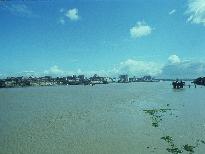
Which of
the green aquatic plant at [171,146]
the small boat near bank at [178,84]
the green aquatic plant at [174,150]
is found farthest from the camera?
the small boat near bank at [178,84]

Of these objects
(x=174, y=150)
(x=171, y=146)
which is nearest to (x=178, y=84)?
(x=171, y=146)

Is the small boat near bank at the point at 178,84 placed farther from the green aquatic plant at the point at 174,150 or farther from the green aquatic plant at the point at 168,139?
the green aquatic plant at the point at 174,150

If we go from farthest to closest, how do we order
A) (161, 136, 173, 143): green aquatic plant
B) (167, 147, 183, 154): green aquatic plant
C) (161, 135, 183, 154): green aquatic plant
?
1. (161, 136, 173, 143): green aquatic plant
2. (161, 135, 183, 154): green aquatic plant
3. (167, 147, 183, 154): green aquatic plant

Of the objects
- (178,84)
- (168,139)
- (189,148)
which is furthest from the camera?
(178,84)

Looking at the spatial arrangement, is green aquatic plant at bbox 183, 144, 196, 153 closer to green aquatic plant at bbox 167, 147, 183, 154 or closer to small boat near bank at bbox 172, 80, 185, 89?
green aquatic plant at bbox 167, 147, 183, 154

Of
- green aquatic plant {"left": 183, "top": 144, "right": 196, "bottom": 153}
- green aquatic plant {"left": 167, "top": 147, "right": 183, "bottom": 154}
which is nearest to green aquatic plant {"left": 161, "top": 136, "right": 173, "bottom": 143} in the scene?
green aquatic plant {"left": 183, "top": 144, "right": 196, "bottom": 153}

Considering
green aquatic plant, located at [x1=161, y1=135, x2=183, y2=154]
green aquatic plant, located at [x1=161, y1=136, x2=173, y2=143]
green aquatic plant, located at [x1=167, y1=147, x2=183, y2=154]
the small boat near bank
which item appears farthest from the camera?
the small boat near bank

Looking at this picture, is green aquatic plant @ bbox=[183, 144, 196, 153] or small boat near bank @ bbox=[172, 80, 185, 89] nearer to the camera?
green aquatic plant @ bbox=[183, 144, 196, 153]

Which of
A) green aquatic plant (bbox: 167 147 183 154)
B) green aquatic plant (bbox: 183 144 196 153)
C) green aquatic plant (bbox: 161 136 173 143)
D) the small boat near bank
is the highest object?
the small boat near bank

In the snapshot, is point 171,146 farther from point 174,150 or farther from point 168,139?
point 168,139

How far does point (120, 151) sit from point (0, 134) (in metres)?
14.4

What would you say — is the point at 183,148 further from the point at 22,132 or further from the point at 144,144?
the point at 22,132

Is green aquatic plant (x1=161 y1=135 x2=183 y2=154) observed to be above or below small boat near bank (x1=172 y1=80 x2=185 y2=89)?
below

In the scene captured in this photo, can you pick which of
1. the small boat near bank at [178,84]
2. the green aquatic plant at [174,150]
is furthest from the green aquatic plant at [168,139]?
the small boat near bank at [178,84]
